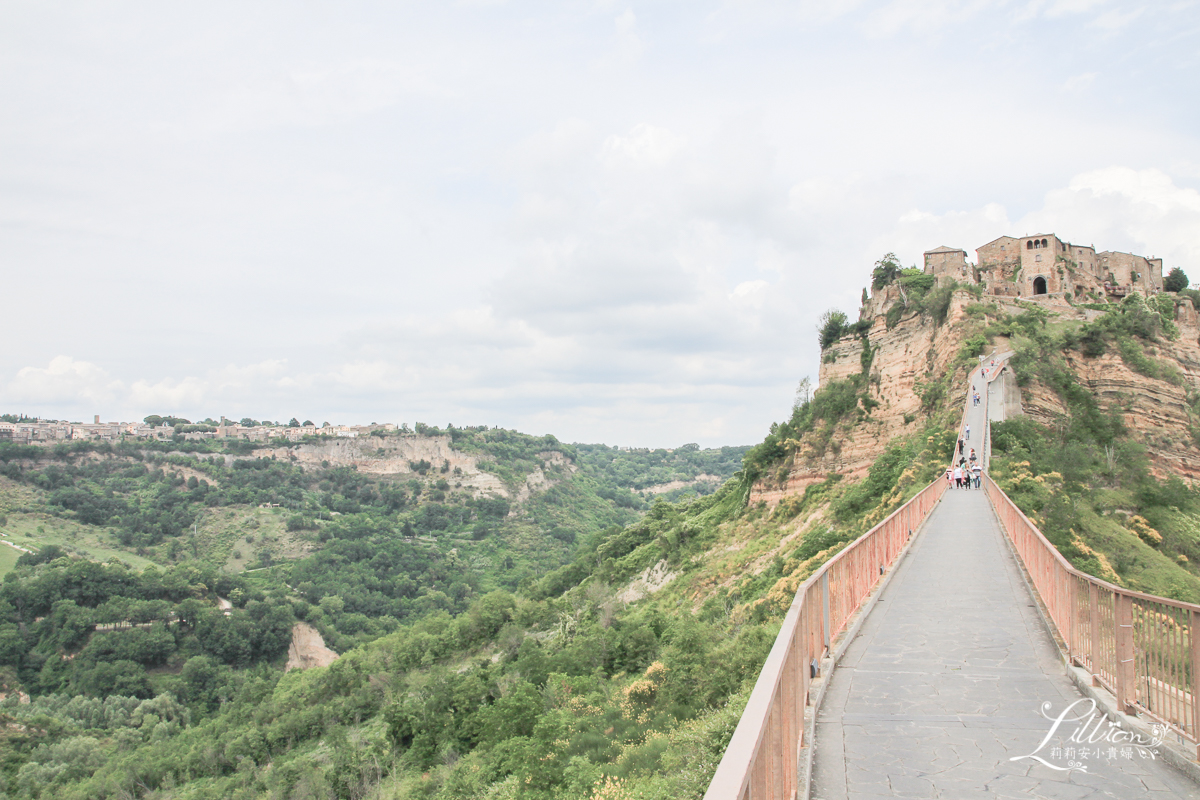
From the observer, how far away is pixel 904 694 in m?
6.27

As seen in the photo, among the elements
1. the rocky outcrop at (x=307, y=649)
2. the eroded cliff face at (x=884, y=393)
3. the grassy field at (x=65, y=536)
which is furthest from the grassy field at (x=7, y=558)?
the eroded cliff face at (x=884, y=393)

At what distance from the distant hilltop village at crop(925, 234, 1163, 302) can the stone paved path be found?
155 ft

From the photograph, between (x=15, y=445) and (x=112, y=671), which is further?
(x=15, y=445)

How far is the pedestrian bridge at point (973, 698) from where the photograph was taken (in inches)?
174

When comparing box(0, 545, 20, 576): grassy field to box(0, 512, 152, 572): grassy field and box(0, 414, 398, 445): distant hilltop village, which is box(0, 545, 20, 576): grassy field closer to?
box(0, 512, 152, 572): grassy field

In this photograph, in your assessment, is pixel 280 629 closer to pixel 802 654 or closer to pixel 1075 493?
pixel 1075 493

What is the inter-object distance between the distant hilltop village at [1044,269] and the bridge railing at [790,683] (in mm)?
48035

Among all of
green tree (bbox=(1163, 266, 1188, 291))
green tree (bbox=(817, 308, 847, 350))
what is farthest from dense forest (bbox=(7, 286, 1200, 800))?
green tree (bbox=(1163, 266, 1188, 291))

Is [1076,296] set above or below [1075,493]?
above

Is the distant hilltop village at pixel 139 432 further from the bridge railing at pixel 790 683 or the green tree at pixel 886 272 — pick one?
the bridge railing at pixel 790 683

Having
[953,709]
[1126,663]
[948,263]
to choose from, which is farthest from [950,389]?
[953,709]

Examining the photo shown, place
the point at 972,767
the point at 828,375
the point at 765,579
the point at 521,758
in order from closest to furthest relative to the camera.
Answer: the point at 972,767 < the point at 521,758 < the point at 765,579 < the point at 828,375

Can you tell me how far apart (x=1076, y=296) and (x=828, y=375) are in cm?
2205

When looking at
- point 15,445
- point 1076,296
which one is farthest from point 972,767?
point 15,445
